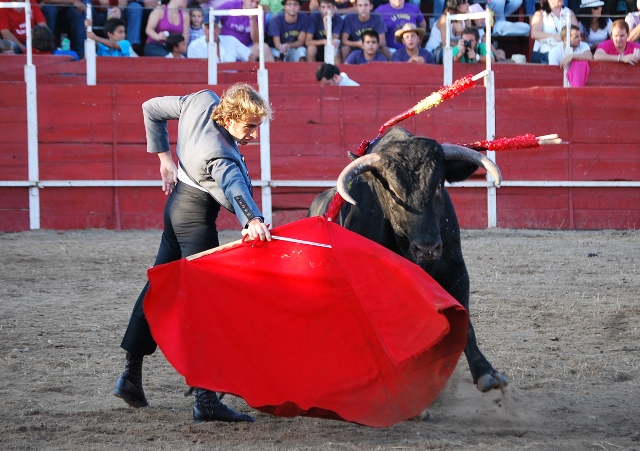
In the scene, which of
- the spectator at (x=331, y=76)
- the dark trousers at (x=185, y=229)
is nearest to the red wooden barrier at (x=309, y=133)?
the spectator at (x=331, y=76)

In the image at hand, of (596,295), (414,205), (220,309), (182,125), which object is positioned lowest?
(596,295)

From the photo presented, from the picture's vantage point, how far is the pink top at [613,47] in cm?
949

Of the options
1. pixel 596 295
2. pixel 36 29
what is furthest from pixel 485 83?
pixel 36 29

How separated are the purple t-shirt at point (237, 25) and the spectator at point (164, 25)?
1.34 feet

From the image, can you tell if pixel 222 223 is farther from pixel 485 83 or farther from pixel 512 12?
pixel 512 12

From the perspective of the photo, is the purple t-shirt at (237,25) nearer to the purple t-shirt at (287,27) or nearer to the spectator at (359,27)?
the purple t-shirt at (287,27)

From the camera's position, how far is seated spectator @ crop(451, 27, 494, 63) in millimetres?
9047

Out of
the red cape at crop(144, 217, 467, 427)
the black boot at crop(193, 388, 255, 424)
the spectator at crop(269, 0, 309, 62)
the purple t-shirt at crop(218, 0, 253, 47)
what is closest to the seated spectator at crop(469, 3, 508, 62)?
the spectator at crop(269, 0, 309, 62)

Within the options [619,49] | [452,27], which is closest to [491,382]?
[452,27]

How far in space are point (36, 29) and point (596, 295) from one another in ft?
20.6

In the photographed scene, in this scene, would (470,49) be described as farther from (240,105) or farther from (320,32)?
(240,105)

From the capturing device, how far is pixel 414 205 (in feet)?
10.6

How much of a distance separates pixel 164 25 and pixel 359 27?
208cm

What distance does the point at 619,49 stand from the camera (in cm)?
945
